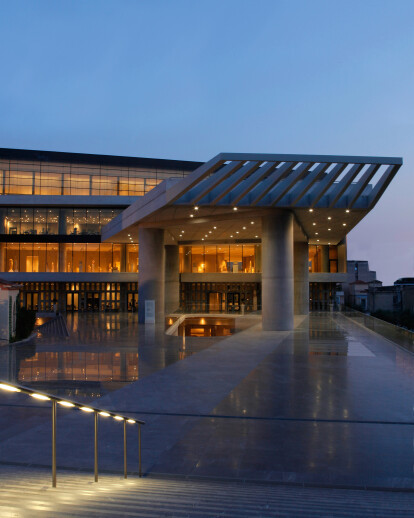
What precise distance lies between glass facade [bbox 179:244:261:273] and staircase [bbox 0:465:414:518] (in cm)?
5193

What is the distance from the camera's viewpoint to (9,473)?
5695 millimetres

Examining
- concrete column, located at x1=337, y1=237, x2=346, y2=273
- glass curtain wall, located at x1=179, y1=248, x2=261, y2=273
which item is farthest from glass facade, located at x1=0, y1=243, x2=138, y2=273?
concrete column, located at x1=337, y1=237, x2=346, y2=273

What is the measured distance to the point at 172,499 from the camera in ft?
15.6

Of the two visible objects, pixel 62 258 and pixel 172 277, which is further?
pixel 62 258

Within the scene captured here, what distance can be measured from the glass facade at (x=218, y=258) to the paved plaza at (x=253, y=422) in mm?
40235

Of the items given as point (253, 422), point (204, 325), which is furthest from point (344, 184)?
point (204, 325)

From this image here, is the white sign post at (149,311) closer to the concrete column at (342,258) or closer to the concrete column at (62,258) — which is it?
the concrete column at (62,258)

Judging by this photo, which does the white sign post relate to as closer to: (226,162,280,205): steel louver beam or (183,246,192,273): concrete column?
(226,162,280,205): steel louver beam

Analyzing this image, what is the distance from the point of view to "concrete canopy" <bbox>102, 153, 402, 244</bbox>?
71.9ft

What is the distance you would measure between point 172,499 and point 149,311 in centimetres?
2904

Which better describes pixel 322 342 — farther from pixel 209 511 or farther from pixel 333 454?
pixel 209 511

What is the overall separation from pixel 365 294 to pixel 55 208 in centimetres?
4229

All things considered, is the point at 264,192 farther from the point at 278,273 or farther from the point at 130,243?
the point at 130,243

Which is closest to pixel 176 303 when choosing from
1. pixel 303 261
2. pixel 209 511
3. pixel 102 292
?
pixel 102 292
